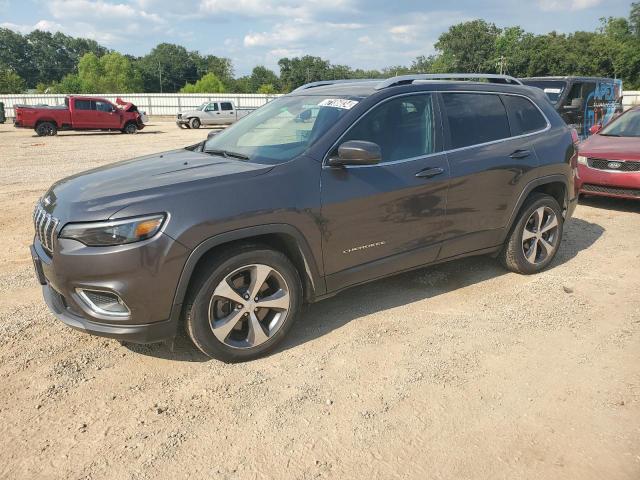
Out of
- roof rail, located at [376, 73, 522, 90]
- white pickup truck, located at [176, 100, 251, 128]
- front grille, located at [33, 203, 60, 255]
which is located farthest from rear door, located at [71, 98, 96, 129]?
roof rail, located at [376, 73, 522, 90]

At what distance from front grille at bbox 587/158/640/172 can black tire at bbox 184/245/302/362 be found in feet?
19.8

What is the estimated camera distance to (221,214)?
303 cm

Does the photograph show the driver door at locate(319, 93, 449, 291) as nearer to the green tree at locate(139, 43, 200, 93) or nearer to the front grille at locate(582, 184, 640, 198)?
the front grille at locate(582, 184, 640, 198)

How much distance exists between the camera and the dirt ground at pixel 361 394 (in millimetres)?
2490

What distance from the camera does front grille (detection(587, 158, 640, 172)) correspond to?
722 centimetres

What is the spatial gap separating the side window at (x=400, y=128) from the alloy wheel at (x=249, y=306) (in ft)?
3.57

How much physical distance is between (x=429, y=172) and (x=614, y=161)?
16.3 ft

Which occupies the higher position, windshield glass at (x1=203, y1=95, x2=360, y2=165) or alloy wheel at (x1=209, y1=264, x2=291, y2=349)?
windshield glass at (x1=203, y1=95, x2=360, y2=165)

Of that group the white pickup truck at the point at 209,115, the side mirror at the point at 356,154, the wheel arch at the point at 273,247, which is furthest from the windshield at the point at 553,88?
the white pickup truck at the point at 209,115

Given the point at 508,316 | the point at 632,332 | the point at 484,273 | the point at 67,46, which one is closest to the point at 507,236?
the point at 484,273

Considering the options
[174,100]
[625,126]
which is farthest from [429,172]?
[174,100]

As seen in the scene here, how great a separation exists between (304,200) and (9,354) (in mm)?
2215

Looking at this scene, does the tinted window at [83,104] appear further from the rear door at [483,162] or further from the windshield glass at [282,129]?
the rear door at [483,162]

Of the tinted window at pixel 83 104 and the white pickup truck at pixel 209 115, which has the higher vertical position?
the tinted window at pixel 83 104
